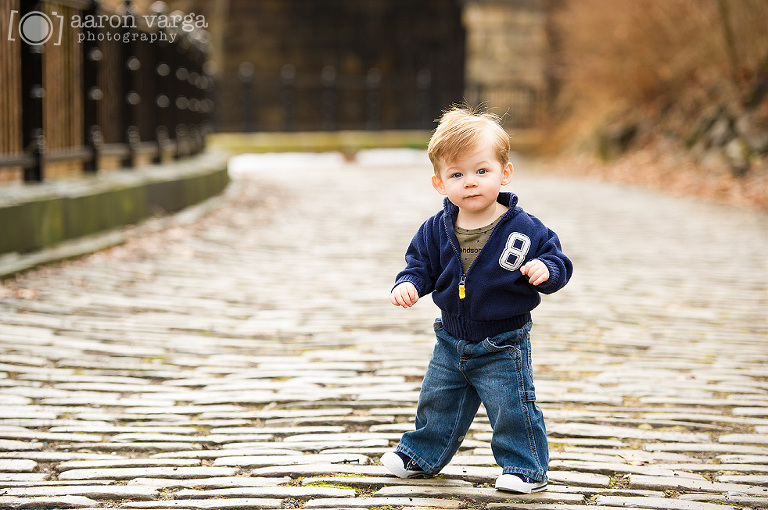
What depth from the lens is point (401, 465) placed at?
3.05 meters

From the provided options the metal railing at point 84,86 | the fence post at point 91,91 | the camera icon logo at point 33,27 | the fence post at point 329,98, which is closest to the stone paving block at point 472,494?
the metal railing at point 84,86

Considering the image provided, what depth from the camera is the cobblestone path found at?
301cm

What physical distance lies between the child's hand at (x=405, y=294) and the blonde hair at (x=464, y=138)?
0.37 m

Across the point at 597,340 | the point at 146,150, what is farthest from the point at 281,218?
the point at 597,340

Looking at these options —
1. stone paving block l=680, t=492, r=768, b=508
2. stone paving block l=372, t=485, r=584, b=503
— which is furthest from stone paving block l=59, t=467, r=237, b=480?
stone paving block l=680, t=492, r=768, b=508

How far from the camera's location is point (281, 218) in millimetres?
10914

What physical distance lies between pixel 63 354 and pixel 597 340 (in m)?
2.62

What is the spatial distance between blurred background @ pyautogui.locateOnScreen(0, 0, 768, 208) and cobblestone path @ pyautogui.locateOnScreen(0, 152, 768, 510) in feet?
4.03

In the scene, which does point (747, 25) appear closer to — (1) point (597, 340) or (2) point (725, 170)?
(2) point (725, 170)

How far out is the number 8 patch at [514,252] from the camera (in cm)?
286

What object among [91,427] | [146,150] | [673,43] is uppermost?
[673,43]

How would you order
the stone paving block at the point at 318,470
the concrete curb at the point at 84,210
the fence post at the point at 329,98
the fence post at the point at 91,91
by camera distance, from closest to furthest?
the stone paving block at the point at 318,470 → the concrete curb at the point at 84,210 → the fence post at the point at 91,91 → the fence post at the point at 329,98

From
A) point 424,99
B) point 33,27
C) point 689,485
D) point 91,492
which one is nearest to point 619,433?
point 689,485

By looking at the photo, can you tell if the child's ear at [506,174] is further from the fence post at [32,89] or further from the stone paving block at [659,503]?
the fence post at [32,89]
